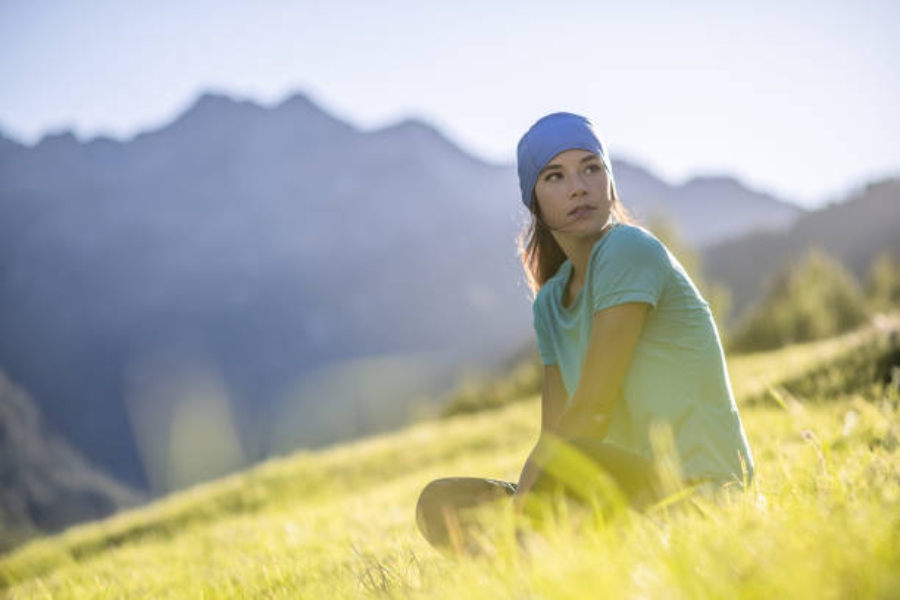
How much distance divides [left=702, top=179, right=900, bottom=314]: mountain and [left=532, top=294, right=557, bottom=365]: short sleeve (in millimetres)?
106704

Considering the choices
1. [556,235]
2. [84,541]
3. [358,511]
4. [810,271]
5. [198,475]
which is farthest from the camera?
[198,475]

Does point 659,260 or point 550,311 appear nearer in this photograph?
point 659,260

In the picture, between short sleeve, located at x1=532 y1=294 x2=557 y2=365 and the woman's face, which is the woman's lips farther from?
short sleeve, located at x1=532 y1=294 x2=557 y2=365

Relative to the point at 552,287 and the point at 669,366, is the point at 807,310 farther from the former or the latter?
the point at 669,366

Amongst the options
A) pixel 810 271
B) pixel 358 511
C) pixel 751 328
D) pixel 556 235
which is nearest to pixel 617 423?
pixel 556 235

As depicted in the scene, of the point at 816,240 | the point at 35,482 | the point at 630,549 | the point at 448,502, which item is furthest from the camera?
the point at 816,240

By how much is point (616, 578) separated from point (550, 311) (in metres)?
1.73

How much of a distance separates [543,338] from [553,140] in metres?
0.99

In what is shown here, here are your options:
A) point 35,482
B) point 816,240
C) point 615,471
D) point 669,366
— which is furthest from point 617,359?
point 816,240

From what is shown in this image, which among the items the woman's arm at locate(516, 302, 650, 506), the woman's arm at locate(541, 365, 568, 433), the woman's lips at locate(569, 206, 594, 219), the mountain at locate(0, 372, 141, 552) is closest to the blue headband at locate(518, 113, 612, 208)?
the woman's lips at locate(569, 206, 594, 219)

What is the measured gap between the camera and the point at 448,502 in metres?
2.29

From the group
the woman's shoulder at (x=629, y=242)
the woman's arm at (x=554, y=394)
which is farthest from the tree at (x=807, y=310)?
the woman's shoulder at (x=629, y=242)

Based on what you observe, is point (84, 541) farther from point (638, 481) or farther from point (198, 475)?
point (198, 475)

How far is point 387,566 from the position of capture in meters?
2.30
